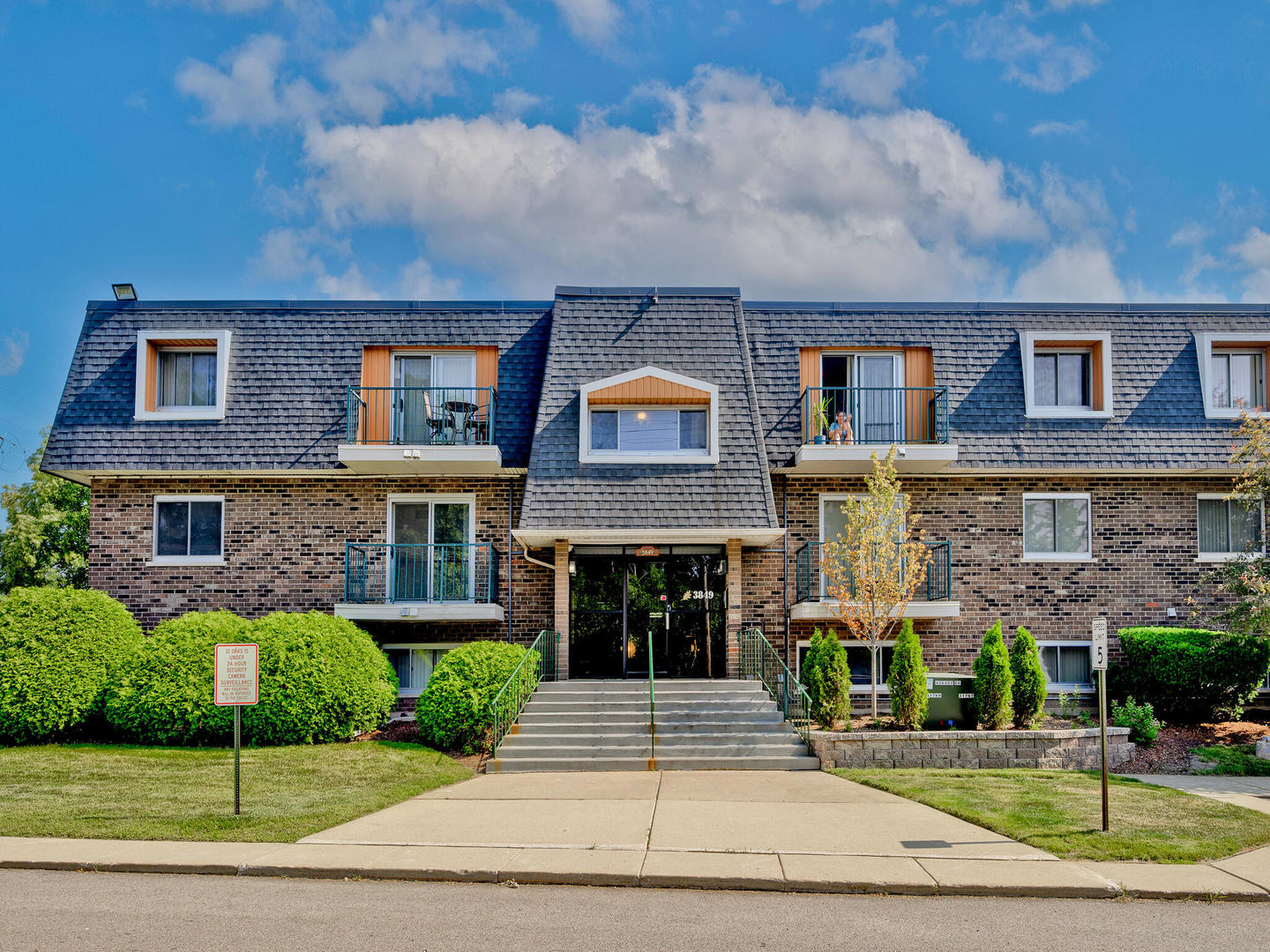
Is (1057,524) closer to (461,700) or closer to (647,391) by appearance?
(647,391)

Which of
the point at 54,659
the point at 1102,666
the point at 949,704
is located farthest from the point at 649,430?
the point at 54,659

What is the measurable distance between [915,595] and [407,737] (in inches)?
335

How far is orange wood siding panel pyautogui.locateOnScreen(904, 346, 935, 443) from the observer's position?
59.2 ft

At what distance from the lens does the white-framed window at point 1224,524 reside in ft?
58.7

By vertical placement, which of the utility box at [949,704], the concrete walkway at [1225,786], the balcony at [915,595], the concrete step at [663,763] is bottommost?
the concrete walkway at [1225,786]

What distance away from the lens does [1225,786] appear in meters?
12.8

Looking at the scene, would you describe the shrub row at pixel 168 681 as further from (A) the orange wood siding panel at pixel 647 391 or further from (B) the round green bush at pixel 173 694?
(A) the orange wood siding panel at pixel 647 391

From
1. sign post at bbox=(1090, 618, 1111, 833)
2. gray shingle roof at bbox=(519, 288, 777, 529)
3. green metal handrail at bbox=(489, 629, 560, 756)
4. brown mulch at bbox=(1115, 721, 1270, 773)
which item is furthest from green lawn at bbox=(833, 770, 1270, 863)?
gray shingle roof at bbox=(519, 288, 777, 529)

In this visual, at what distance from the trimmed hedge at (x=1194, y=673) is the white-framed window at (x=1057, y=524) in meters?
1.92

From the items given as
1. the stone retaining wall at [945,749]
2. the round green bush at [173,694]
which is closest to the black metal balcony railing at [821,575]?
the stone retaining wall at [945,749]

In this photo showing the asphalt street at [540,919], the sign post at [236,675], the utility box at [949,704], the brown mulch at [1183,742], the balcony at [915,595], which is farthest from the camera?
the balcony at [915,595]

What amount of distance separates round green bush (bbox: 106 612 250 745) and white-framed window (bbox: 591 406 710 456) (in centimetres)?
642

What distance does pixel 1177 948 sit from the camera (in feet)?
22.0

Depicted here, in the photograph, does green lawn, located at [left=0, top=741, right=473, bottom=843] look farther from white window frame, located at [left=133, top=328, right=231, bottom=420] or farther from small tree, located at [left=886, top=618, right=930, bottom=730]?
white window frame, located at [left=133, top=328, right=231, bottom=420]
